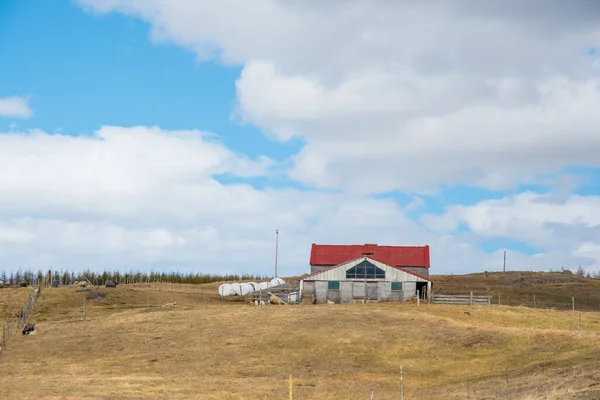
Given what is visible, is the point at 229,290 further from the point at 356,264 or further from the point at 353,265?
the point at 356,264

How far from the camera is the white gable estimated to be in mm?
80562

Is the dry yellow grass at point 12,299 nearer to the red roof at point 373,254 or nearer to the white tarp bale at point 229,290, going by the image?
the white tarp bale at point 229,290

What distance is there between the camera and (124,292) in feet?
303

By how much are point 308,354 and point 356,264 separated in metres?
29.6

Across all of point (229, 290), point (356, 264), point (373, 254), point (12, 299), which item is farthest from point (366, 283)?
point (12, 299)

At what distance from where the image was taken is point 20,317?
2948 inches

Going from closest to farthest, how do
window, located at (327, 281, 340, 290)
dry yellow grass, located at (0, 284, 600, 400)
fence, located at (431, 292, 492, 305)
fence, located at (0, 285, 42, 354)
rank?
dry yellow grass, located at (0, 284, 600, 400)
fence, located at (0, 285, 42, 354)
fence, located at (431, 292, 492, 305)
window, located at (327, 281, 340, 290)

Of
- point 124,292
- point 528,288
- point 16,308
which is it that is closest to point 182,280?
point 124,292

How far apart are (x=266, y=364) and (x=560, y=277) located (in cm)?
8954

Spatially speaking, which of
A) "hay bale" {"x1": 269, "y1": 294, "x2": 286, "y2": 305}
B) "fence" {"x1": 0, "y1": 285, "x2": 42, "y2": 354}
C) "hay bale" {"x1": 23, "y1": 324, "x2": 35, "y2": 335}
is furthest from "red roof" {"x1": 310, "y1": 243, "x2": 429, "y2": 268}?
"hay bale" {"x1": 23, "y1": 324, "x2": 35, "y2": 335}

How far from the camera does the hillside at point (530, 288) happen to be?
3848 inches

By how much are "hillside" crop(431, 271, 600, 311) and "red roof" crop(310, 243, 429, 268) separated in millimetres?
12408

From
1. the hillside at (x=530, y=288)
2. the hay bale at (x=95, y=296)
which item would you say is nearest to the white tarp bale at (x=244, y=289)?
the hay bale at (x=95, y=296)

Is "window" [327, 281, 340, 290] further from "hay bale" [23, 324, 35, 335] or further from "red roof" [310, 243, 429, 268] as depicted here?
"hay bale" [23, 324, 35, 335]
